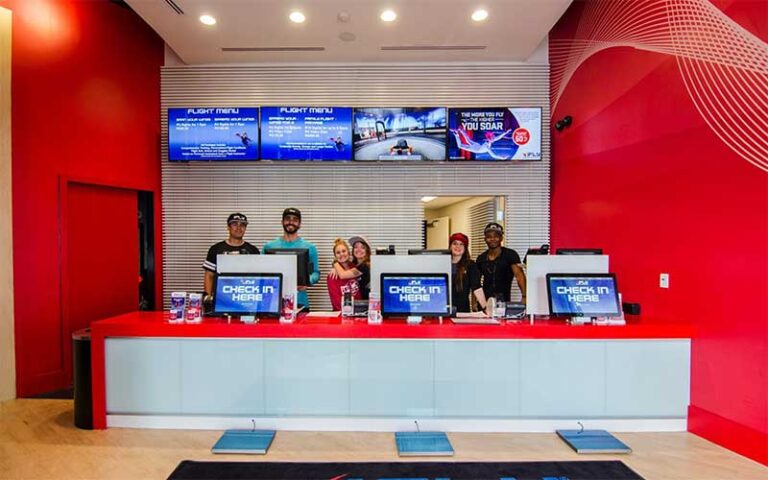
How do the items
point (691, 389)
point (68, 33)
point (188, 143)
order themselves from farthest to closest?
point (188, 143) < point (68, 33) < point (691, 389)

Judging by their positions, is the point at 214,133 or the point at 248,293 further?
Result: the point at 214,133

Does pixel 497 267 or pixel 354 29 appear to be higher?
pixel 354 29

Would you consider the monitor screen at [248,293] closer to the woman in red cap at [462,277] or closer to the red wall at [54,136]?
the woman in red cap at [462,277]

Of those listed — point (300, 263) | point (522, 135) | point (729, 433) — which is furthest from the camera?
point (522, 135)

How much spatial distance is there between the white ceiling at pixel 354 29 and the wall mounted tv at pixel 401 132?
79 cm

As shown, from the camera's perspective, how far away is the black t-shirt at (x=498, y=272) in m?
4.26

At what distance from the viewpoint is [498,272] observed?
4.26 m

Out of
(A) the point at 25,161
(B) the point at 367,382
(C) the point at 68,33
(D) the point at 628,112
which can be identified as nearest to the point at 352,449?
(B) the point at 367,382

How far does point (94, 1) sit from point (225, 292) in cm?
407

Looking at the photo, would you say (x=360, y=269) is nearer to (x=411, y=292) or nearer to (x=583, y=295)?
(x=411, y=292)

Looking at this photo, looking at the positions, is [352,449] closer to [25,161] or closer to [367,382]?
[367,382]

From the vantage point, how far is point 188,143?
523cm

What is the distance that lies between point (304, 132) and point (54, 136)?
2.66 metres

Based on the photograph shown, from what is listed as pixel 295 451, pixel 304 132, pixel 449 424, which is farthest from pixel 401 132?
pixel 295 451
